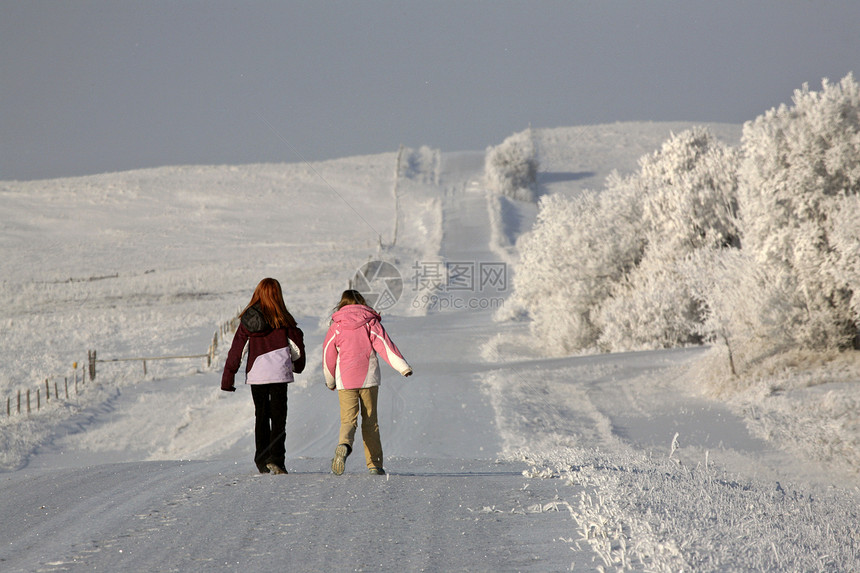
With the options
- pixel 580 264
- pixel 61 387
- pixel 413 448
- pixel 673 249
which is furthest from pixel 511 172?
pixel 413 448

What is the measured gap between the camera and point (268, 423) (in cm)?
826

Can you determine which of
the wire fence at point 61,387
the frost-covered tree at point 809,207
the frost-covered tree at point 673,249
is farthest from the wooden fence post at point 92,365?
the frost-covered tree at point 809,207

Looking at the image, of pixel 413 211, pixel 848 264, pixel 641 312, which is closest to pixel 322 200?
pixel 413 211

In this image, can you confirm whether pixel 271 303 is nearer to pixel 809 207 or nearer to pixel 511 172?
pixel 809 207

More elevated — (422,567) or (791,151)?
(791,151)

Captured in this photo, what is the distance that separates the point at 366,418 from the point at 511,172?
93769mm

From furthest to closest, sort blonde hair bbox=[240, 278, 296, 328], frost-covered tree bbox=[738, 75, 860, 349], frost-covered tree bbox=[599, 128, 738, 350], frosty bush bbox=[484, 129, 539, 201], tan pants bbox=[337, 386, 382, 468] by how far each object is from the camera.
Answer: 1. frosty bush bbox=[484, 129, 539, 201]
2. frost-covered tree bbox=[599, 128, 738, 350]
3. frost-covered tree bbox=[738, 75, 860, 349]
4. tan pants bbox=[337, 386, 382, 468]
5. blonde hair bbox=[240, 278, 296, 328]

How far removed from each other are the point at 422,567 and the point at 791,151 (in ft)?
63.8

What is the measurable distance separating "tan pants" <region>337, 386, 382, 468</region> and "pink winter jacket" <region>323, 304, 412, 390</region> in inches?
4.1

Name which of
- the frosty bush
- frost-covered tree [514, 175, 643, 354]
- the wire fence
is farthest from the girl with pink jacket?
the frosty bush

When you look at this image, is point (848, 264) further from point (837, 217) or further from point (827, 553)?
point (827, 553)

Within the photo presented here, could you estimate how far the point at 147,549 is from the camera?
4973 mm

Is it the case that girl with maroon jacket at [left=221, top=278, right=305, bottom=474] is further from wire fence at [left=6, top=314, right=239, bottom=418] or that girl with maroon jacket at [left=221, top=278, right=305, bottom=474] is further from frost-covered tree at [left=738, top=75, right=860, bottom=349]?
wire fence at [left=6, top=314, right=239, bottom=418]

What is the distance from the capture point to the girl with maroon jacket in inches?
314
